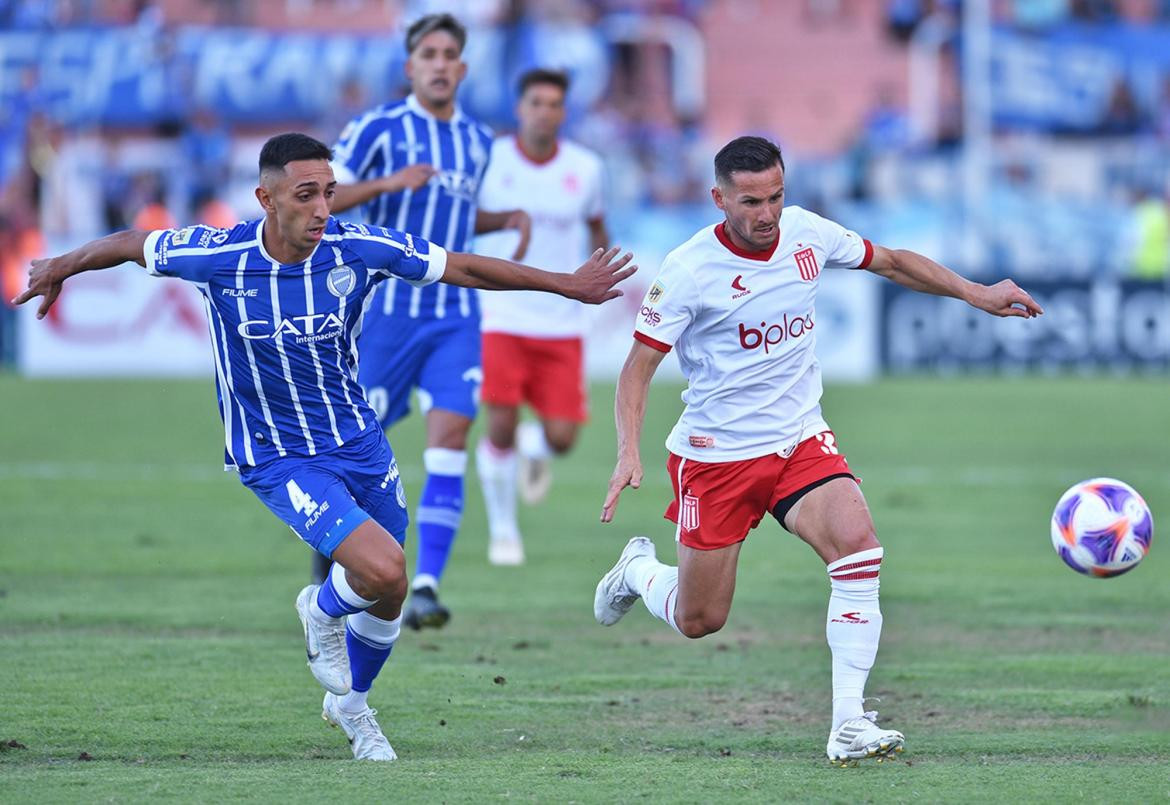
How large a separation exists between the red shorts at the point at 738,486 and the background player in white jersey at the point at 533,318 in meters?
4.21

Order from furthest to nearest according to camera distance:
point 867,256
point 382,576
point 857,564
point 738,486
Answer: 1. point 867,256
2. point 738,486
3. point 857,564
4. point 382,576

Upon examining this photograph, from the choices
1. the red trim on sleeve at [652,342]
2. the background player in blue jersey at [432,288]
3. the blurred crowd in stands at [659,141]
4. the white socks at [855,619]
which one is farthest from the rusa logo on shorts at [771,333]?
the blurred crowd in stands at [659,141]

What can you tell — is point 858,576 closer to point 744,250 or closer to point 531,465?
point 744,250

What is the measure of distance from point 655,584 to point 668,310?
1247 millimetres

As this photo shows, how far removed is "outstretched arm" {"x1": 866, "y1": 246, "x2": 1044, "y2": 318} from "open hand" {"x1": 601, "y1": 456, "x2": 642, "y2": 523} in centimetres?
133

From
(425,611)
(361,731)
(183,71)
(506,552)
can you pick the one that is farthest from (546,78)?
(183,71)

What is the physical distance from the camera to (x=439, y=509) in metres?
9.25

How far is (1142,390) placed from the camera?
2278 cm

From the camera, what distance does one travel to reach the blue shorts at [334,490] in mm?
6441

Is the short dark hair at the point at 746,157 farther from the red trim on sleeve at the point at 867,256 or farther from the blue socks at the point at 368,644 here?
the blue socks at the point at 368,644

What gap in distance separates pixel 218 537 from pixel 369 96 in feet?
66.5

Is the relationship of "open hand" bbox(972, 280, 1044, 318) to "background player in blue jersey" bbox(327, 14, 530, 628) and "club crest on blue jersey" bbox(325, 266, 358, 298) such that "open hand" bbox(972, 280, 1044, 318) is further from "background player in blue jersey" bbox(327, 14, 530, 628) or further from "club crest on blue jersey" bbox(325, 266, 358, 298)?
"background player in blue jersey" bbox(327, 14, 530, 628)

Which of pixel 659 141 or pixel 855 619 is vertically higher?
pixel 659 141

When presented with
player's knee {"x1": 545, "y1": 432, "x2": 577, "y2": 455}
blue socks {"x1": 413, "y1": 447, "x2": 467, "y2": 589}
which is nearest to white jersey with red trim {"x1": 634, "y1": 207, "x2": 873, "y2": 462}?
blue socks {"x1": 413, "y1": 447, "x2": 467, "y2": 589}
